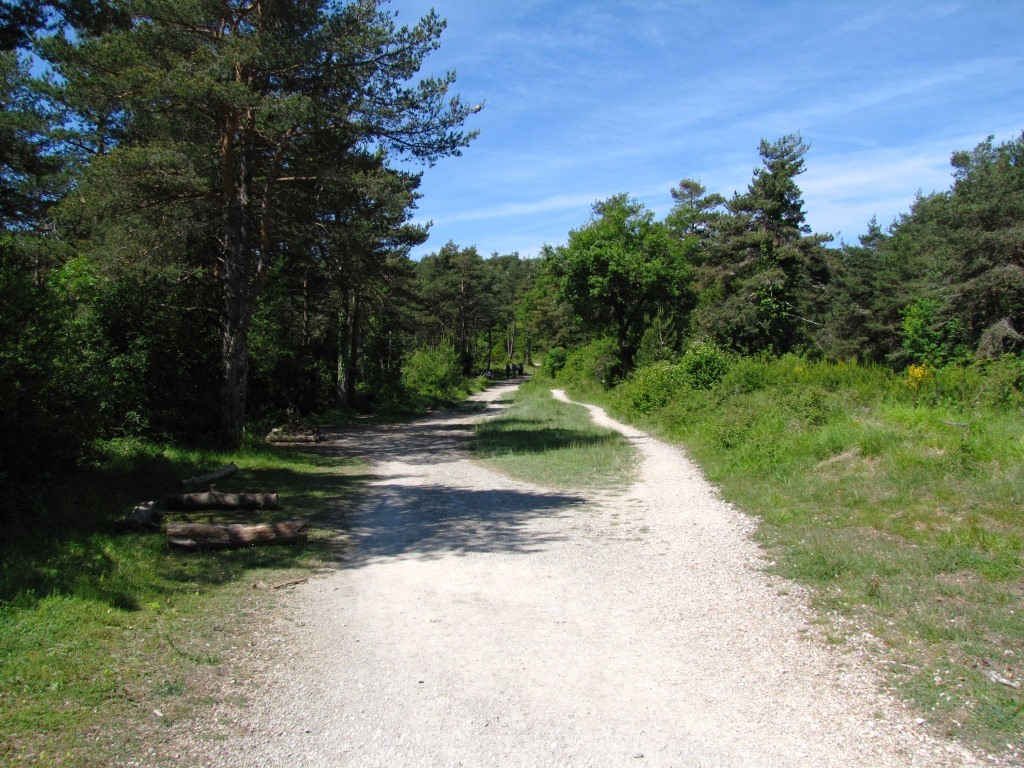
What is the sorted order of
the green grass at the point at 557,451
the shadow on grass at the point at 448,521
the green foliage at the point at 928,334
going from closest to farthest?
the shadow on grass at the point at 448,521
the green grass at the point at 557,451
the green foliage at the point at 928,334

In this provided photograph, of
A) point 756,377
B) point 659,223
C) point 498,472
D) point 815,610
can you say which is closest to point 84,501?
point 498,472

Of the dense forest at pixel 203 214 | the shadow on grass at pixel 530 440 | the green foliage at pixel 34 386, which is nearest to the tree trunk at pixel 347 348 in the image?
the dense forest at pixel 203 214

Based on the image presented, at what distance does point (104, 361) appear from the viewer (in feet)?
42.2

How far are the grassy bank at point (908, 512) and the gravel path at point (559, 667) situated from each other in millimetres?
388

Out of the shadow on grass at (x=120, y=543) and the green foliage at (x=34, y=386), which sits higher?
the green foliage at (x=34, y=386)

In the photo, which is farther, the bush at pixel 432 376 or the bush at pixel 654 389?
the bush at pixel 432 376

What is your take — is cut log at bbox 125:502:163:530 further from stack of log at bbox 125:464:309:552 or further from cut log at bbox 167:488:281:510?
cut log at bbox 167:488:281:510

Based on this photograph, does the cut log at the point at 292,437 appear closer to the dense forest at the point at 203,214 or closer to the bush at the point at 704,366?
the dense forest at the point at 203,214

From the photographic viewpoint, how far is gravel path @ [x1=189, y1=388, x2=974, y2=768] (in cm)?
382

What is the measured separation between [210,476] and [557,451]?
857cm

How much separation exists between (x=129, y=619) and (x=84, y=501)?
164 inches

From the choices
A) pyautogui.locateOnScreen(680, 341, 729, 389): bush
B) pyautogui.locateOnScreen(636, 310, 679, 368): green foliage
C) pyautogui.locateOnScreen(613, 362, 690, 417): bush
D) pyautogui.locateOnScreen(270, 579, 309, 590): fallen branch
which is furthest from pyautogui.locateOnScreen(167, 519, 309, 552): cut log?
pyautogui.locateOnScreen(636, 310, 679, 368): green foliage

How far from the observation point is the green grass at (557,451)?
1367cm

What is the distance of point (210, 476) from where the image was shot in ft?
37.5
